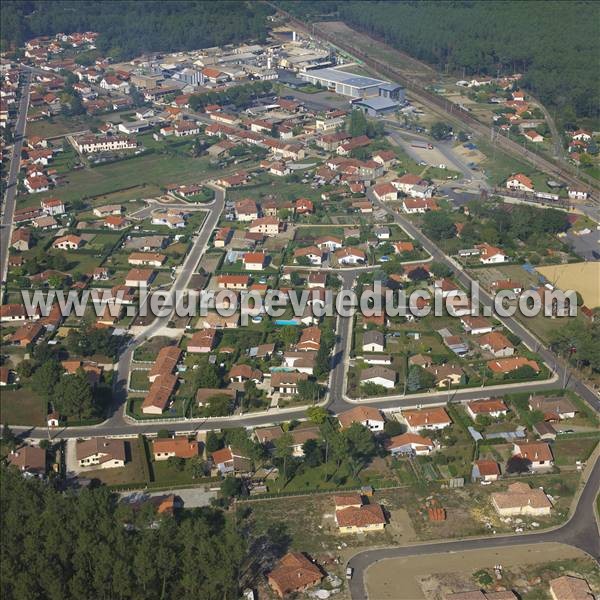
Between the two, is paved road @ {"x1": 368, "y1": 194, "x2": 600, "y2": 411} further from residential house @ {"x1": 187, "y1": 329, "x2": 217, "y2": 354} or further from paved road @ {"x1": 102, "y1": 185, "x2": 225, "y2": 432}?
residential house @ {"x1": 187, "y1": 329, "x2": 217, "y2": 354}

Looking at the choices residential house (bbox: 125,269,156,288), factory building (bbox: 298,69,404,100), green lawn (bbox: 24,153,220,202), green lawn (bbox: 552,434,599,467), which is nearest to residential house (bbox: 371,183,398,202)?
green lawn (bbox: 24,153,220,202)

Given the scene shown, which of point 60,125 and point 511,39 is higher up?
point 511,39

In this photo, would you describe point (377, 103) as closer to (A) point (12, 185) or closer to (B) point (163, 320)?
(A) point (12, 185)

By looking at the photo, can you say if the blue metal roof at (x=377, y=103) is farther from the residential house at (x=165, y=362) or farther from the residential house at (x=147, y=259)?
the residential house at (x=165, y=362)

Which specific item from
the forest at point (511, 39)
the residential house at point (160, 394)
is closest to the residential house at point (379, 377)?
the residential house at point (160, 394)

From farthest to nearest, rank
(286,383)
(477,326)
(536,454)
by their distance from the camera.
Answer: (477,326) < (286,383) < (536,454)

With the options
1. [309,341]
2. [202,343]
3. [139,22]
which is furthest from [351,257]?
[139,22]

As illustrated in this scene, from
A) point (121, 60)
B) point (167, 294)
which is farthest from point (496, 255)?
point (121, 60)
